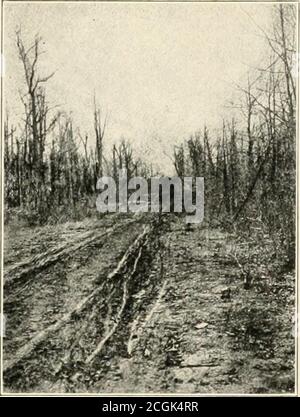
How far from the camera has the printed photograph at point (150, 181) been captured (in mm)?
4855

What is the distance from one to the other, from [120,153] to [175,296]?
58.2 inches

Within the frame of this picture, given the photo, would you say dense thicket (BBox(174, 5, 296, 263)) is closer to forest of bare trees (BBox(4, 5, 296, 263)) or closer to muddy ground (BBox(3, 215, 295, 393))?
forest of bare trees (BBox(4, 5, 296, 263))

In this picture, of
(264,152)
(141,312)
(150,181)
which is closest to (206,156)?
(264,152)

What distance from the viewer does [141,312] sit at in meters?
4.93

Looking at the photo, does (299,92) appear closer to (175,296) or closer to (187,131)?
(187,131)

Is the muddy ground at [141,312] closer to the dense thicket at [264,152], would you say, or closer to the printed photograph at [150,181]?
the printed photograph at [150,181]

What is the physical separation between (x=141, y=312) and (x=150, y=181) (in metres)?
1.25

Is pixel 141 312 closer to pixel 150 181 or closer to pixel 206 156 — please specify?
pixel 150 181

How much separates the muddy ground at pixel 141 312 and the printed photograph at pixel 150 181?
0.01 meters

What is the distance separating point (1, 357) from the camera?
4.74 m

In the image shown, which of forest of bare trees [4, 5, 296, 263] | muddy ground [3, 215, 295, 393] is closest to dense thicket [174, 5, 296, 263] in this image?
forest of bare trees [4, 5, 296, 263]

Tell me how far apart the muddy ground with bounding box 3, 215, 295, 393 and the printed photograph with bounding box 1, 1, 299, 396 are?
0.01 metres

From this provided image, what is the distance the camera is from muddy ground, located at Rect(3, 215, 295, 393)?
181 inches
